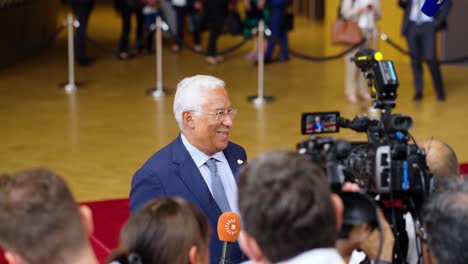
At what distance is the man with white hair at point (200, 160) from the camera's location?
425cm

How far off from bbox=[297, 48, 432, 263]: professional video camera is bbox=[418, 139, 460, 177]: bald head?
0.80 ft

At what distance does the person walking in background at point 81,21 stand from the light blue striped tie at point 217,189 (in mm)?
9245

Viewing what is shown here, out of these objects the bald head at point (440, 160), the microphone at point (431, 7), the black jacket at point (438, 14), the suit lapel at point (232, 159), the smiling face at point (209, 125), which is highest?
the black jacket at point (438, 14)

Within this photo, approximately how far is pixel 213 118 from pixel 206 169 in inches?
9.6

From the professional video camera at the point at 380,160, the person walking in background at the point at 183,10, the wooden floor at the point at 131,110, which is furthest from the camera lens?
the person walking in background at the point at 183,10

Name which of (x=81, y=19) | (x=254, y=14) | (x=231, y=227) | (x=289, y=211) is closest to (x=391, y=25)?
(x=254, y=14)

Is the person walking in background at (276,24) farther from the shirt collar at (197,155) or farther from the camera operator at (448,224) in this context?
the camera operator at (448,224)

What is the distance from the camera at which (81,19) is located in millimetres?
13539

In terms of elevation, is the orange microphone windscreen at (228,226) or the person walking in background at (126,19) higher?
the person walking in background at (126,19)

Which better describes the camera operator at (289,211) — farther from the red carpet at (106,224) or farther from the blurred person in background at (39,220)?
the red carpet at (106,224)

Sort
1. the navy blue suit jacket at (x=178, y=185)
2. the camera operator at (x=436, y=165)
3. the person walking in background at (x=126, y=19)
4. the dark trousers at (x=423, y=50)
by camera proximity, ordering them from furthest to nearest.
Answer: the person walking in background at (x=126, y=19), the dark trousers at (x=423, y=50), the navy blue suit jacket at (x=178, y=185), the camera operator at (x=436, y=165)

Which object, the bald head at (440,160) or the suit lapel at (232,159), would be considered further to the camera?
the suit lapel at (232,159)

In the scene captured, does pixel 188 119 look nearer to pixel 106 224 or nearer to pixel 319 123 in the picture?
pixel 319 123

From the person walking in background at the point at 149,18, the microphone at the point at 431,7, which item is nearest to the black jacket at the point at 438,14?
the person walking in background at the point at 149,18
